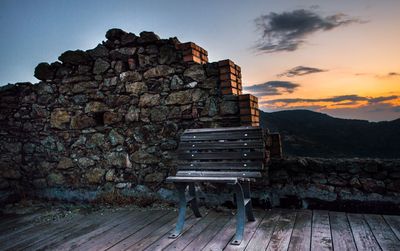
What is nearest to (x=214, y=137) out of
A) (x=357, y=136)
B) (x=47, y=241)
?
(x=47, y=241)

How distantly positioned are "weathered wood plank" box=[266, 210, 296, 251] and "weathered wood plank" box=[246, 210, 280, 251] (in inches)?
1.5

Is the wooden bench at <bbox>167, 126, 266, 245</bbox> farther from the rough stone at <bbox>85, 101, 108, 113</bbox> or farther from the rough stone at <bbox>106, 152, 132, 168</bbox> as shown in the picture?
the rough stone at <bbox>85, 101, 108, 113</bbox>

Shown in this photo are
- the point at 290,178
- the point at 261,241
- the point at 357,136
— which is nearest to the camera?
the point at 261,241

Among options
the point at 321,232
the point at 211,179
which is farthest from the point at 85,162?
the point at 321,232

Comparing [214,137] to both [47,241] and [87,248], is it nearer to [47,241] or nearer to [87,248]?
[87,248]

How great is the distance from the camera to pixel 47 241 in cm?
304

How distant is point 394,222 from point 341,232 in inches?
24.2

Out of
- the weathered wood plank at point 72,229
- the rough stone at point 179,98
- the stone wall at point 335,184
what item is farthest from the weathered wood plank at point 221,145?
the weathered wood plank at point 72,229

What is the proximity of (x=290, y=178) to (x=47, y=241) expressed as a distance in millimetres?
2645

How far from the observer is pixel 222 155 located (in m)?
3.15

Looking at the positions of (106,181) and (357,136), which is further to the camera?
(357,136)

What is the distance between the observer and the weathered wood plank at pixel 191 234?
2621 mm

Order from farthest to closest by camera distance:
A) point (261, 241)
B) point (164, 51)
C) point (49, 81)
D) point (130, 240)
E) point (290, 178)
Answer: point (49, 81) < point (164, 51) < point (290, 178) < point (130, 240) < point (261, 241)

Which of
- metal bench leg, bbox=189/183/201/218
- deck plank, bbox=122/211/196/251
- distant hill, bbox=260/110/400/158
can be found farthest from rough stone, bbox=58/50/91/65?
distant hill, bbox=260/110/400/158
